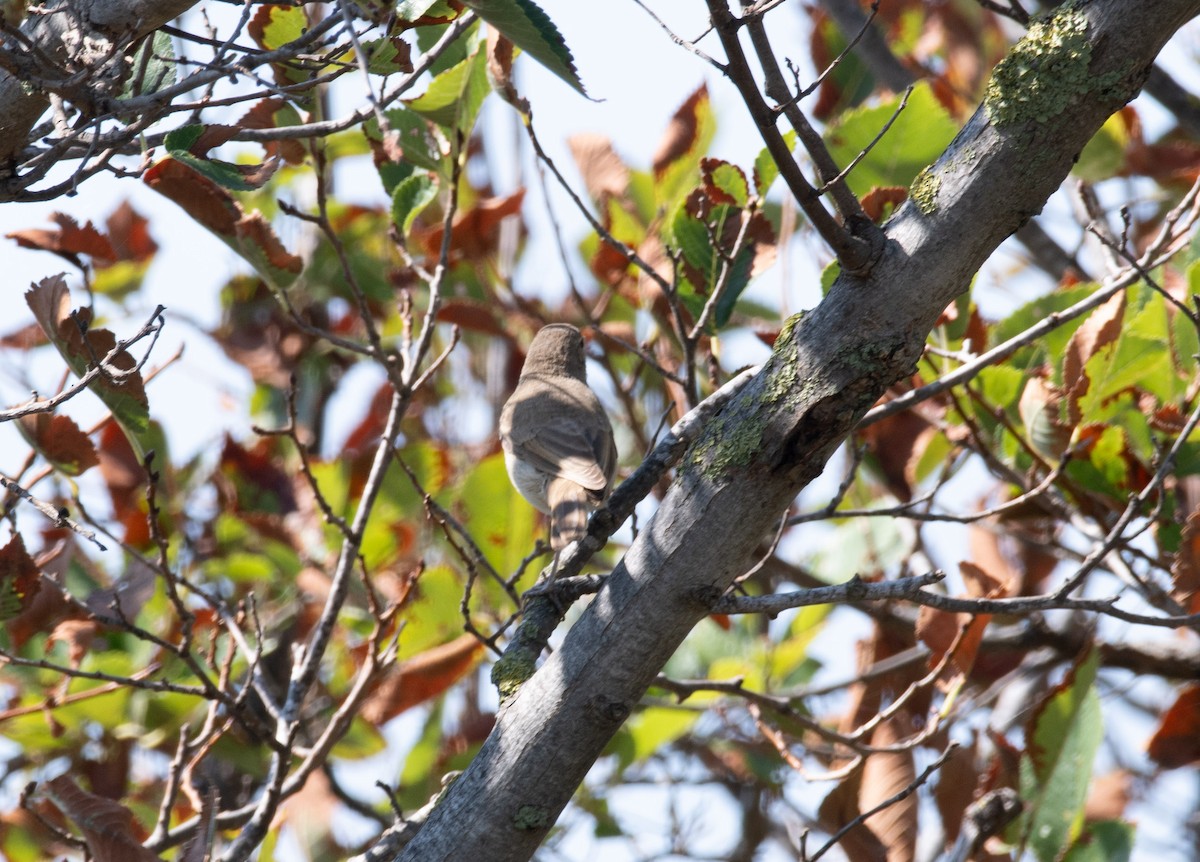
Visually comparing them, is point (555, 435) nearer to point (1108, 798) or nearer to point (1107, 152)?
point (1108, 798)

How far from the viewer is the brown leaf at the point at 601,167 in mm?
3975

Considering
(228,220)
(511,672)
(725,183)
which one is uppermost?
(725,183)

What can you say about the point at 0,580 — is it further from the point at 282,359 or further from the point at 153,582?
the point at 282,359

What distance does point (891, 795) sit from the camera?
3076 mm

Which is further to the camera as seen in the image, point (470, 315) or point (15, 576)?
point (470, 315)

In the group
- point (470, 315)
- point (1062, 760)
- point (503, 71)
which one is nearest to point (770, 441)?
point (503, 71)

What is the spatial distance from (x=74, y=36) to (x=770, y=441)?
1.28 metres

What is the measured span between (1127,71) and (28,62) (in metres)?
1.62

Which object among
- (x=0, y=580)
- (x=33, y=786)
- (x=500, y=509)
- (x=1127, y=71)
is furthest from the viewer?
(x=500, y=509)

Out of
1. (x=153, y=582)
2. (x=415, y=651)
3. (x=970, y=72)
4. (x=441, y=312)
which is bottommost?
(x=153, y=582)

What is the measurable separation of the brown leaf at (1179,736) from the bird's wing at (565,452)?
1.80 metres

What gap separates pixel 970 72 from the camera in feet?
17.3

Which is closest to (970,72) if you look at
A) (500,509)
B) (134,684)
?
(500,509)

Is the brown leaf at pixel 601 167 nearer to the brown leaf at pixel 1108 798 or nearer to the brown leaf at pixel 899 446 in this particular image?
the brown leaf at pixel 899 446
